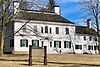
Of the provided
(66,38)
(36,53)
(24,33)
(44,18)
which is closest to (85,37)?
(66,38)

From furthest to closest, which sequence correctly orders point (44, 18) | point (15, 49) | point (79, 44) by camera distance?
point (79, 44) < point (44, 18) < point (15, 49)

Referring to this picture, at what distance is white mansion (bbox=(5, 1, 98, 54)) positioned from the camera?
204 feet

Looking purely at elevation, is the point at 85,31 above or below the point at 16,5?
below

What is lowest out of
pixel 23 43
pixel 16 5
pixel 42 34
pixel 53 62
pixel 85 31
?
pixel 23 43

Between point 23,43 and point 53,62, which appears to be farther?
point 23,43

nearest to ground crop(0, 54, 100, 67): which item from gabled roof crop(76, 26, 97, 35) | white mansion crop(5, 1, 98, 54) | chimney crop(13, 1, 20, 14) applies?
chimney crop(13, 1, 20, 14)

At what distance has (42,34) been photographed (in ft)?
216

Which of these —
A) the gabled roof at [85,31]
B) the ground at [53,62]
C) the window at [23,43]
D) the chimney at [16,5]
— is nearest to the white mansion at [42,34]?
the window at [23,43]

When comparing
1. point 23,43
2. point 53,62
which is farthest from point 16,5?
point 23,43

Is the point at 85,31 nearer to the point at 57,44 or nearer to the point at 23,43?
the point at 57,44

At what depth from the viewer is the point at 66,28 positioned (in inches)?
2712

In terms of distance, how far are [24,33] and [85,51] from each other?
62.2 ft

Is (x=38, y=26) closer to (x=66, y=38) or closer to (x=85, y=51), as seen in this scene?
(x=66, y=38)

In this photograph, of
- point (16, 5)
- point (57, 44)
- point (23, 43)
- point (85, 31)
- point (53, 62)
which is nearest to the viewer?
point (53, 62)
